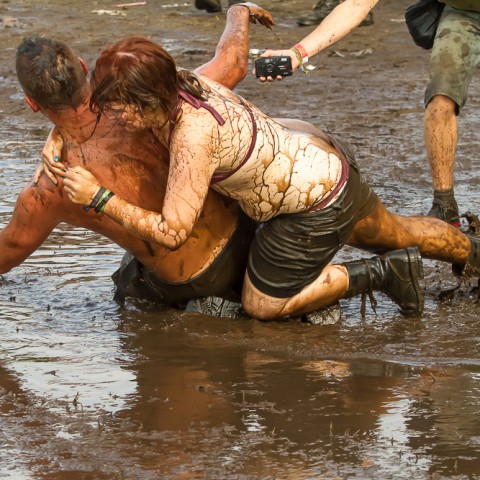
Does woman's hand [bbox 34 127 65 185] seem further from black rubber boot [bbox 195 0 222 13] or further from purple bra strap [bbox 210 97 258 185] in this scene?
black rubber boot [bbox 195 0 222 13]

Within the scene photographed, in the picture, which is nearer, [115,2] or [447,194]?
[447,194]

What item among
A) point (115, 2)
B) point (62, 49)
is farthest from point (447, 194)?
point (115, 2)

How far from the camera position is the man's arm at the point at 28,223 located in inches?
208

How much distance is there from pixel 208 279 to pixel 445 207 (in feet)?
6.17

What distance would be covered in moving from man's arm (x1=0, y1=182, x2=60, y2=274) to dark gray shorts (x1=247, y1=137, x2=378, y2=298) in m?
0.88

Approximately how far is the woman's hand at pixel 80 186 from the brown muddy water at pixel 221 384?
0.70 m

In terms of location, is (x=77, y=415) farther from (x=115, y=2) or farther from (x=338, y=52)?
(x=115, y=2)

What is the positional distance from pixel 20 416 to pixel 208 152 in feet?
3.99

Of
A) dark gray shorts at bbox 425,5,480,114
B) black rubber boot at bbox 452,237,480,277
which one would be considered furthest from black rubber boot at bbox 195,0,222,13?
black rubber boot at bbox 452,237,480,277

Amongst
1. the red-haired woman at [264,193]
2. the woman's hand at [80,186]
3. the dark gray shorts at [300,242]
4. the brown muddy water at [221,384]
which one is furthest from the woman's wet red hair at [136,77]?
the brown muddy water at [221,384]

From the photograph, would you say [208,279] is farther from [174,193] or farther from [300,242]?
[174,193]

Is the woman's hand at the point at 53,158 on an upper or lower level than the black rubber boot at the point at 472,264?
upper

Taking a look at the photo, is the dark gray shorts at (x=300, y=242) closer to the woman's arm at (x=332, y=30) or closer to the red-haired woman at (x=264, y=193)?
the red-haired woman at (x=264, y=193)

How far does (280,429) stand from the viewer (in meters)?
4.52
